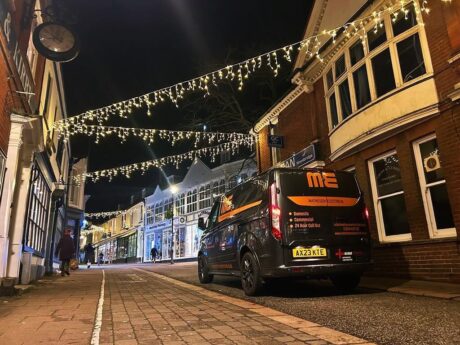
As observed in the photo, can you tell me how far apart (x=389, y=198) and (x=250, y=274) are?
464cm

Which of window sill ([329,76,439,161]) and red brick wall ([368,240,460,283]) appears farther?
window sill ([329,76,439,161])

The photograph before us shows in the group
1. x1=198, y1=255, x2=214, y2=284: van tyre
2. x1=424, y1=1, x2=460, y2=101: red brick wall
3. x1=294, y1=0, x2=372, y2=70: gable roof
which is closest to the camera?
x1=424, y1=1, x2=460, y2=101: red brick wall

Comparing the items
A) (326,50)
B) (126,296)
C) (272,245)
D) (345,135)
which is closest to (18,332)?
(126,296)

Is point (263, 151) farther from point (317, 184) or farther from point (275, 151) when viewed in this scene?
point (317, 184)

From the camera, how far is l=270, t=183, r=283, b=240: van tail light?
6535mm

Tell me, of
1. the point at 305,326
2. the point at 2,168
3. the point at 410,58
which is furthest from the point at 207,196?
the point at 305,326

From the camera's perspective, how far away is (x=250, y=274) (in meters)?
7.20

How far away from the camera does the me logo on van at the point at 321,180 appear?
6957 millimetres

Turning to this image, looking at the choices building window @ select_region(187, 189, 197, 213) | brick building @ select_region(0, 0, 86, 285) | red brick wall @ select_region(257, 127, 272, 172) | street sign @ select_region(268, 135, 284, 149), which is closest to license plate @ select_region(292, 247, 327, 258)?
brick building @ select_region(0, 0, 86, 285)

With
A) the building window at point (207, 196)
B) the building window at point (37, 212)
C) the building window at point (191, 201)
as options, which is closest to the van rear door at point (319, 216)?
the building window at point (37, 212)

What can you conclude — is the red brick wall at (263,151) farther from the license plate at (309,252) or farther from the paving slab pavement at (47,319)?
the paving slab pavement at (47,319)

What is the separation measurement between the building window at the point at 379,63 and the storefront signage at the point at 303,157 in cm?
138

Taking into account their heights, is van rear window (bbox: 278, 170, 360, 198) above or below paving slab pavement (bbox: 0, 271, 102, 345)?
above

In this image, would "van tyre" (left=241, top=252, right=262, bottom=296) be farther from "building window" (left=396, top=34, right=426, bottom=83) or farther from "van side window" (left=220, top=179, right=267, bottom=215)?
"building window" (left=396, top=34, right=426, bottom=83)
